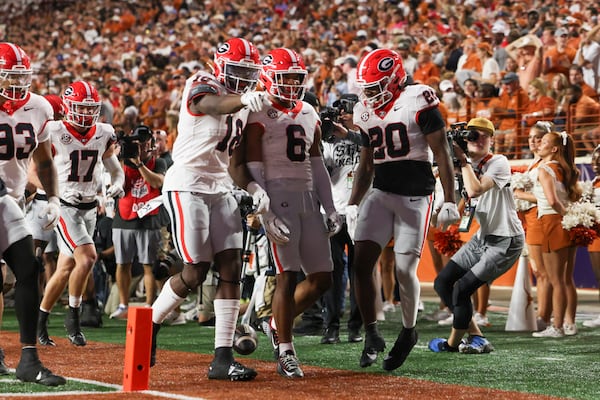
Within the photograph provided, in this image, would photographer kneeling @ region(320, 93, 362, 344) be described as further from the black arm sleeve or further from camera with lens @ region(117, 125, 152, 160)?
the black arm sleeve

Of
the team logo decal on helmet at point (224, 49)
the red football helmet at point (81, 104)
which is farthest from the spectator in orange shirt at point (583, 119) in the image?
the team logo decal on helmet at point (224, 49)

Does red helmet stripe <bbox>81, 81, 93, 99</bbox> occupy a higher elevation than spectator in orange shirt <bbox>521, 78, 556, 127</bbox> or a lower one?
lower

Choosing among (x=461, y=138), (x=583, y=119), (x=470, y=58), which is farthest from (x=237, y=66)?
(x=470, y=58)

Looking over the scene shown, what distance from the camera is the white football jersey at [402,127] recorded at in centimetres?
614

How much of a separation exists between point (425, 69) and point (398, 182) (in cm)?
900

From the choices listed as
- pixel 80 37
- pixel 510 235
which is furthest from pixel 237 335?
pixel 80 37

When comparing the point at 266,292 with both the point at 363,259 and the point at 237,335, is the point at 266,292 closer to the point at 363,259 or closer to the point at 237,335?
the point at 237,335

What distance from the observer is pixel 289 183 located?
592cm

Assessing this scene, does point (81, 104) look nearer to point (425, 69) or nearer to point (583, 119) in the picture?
point (583, 119)

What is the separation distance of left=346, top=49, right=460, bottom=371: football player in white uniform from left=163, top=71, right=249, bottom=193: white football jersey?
3.19 feet

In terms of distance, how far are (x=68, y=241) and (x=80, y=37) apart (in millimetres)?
18052

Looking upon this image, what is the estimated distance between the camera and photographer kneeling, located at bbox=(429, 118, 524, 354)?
6.96m

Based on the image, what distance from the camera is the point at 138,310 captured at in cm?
477

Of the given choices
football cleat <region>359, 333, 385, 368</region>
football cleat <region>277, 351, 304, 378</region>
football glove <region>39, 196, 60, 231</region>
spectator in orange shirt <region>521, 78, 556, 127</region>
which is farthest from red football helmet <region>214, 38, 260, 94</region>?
spectator in orange shirt <region>521, 78, 556, 127</region>
